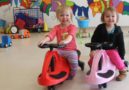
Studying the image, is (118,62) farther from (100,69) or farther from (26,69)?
(26,69)

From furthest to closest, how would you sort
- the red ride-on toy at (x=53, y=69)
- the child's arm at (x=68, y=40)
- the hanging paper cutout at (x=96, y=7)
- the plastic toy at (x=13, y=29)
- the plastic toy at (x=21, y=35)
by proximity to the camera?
the hanging paper cutout at (x=96, y=7)
the plastic toy at (x=13, y=29)
the plastic toy at (x=21, y=35)
the child's arm at (x=68, y=40)
the red ride-on toy at (x=53, y=69)

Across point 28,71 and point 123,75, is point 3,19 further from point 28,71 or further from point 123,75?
point 123,75

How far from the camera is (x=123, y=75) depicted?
5.94 ft

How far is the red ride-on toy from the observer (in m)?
1.56

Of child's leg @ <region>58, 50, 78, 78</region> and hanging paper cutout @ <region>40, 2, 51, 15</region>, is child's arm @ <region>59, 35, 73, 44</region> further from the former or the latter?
hanging paper cutout @ <region>40, 2, 51, 15</region>

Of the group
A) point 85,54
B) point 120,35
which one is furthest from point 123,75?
point 85,54

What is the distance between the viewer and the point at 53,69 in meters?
1.64

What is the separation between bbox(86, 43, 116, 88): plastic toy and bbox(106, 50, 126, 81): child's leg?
0.07 metres

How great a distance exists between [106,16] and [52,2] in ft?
5.40

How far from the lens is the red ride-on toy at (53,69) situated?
5.11ft

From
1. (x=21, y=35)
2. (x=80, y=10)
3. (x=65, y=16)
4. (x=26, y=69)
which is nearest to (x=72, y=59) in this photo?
(x=65, y=16)

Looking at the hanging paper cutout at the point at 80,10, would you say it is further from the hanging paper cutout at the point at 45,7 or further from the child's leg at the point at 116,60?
the child's leg at the point at 116,60

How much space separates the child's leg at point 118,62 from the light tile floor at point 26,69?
0.13 ft

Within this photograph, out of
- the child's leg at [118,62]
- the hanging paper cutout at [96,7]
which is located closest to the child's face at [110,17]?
the child's leg at [118,62]
